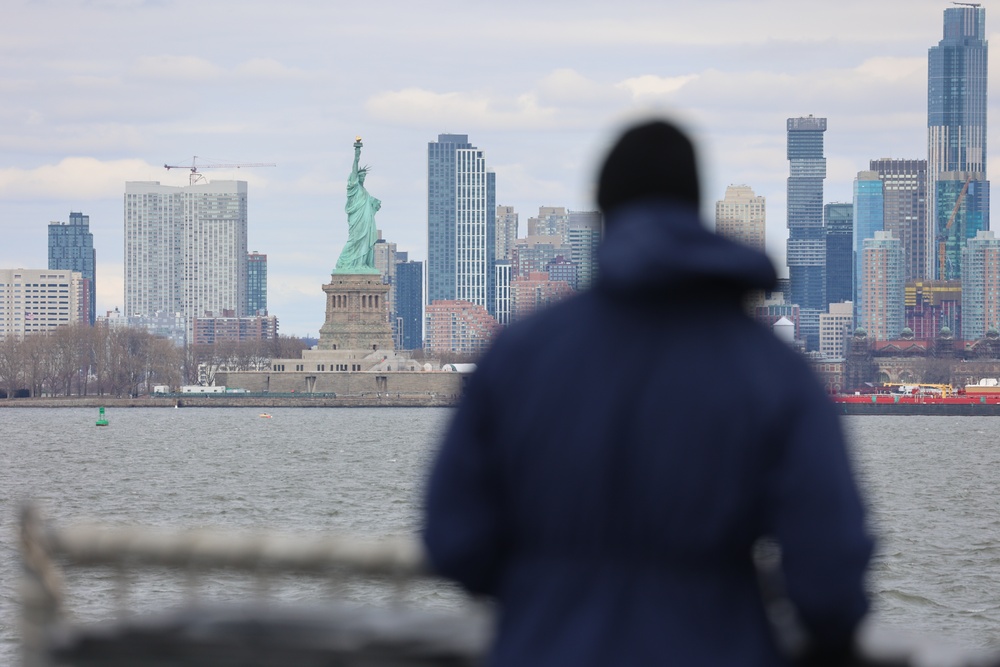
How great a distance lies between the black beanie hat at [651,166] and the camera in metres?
3.02

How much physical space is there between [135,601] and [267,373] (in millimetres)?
108786

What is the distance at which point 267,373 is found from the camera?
127188 mm

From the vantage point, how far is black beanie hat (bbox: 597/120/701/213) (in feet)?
9.91

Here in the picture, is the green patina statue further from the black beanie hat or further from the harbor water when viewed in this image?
the black beanie hat

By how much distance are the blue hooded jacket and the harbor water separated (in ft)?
3.73

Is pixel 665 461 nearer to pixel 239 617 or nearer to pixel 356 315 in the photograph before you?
pixel 239 617

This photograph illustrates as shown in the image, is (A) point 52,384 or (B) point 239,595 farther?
(A) point 52,384

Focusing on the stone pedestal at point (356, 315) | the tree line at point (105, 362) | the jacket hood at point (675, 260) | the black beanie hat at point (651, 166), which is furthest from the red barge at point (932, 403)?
the jacket hood at point (675, 260)

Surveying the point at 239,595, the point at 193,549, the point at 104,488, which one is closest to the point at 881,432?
the point at 104,488

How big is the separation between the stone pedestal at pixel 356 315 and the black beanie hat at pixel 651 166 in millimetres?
115500

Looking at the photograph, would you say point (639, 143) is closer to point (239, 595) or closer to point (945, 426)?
point (239, 595)

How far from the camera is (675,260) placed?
285 centimetres

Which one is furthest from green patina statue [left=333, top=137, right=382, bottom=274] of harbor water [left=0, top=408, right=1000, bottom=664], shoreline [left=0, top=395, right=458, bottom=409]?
harbor water [left=0, top=408, right=1000, bottom=664]

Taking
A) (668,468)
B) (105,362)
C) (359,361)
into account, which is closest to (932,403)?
(359,361)
